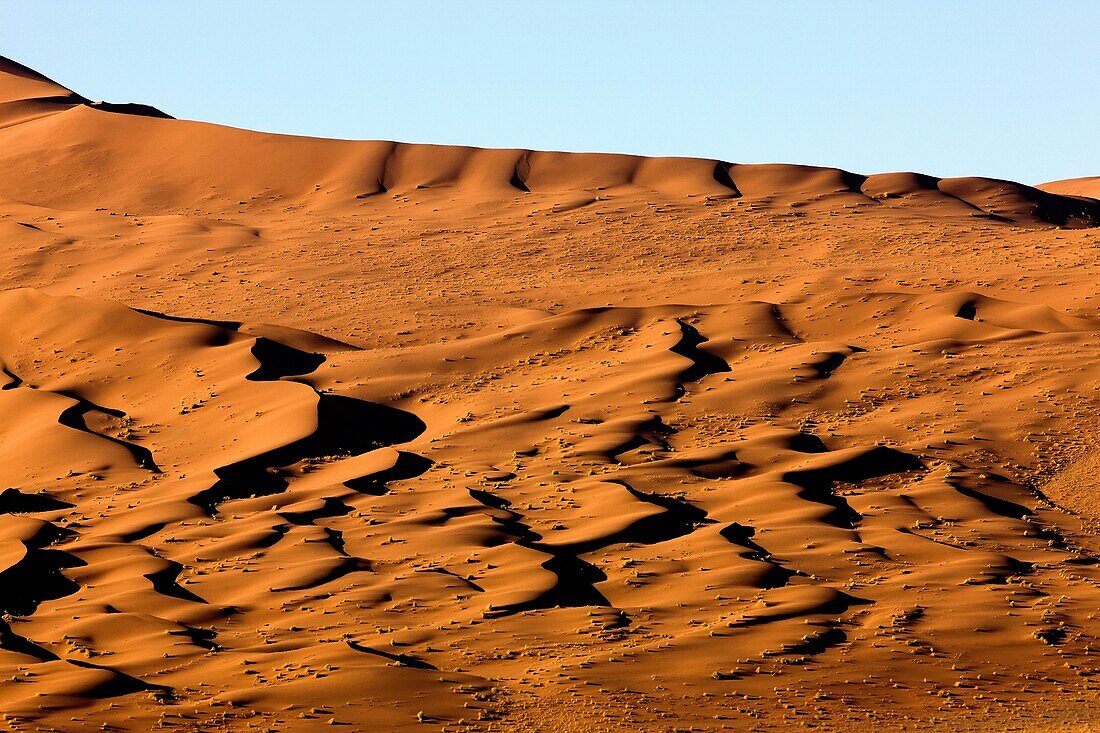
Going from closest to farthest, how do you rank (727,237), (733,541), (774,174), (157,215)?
(733,541), (727,237), (157,215), (774,174)

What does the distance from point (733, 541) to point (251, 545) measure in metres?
3.52

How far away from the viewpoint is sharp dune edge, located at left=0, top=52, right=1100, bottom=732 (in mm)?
8578

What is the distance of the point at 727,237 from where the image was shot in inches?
979

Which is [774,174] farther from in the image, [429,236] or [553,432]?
[553,432]

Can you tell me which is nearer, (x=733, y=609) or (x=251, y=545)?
(x=733, y=609)

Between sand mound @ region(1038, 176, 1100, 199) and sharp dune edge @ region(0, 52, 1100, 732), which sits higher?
sand mound @ region(1038, 176, 1100, 199)

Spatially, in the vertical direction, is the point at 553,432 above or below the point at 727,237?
below

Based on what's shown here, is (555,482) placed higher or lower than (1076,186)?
lower

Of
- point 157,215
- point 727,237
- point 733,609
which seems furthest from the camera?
point 157,215

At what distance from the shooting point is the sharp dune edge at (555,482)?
8.58m

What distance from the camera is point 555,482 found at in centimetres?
1245

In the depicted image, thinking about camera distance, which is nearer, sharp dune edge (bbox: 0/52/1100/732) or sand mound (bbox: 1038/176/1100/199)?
sharp dune edge (bbox: 0/52/1100/732)

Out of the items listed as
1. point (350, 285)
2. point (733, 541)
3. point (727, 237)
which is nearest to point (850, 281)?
point (727, 237)

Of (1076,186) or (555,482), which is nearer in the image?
(555,482)
